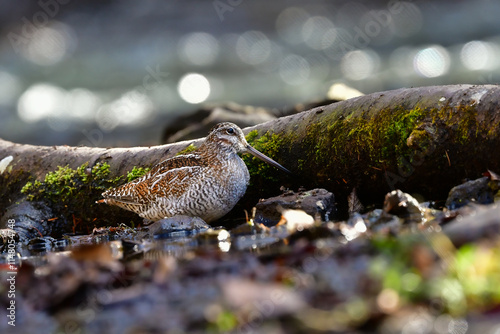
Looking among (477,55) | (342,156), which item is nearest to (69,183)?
(342,156)

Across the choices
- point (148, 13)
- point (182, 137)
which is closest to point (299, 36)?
point (148, 13)

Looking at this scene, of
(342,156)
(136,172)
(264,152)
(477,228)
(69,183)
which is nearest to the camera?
(477,228)

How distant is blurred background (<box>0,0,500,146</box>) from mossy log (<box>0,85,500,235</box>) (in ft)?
24.1

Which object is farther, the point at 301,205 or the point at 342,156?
the point at 342,156

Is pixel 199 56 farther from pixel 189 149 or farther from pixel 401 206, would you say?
pixel 401 206

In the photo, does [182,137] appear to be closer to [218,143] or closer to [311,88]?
[218,143]

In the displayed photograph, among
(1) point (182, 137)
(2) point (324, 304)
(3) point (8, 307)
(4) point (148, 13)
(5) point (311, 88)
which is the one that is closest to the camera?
(2) point (324, 304)

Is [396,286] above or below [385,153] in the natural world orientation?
below

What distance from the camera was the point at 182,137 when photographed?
36.7ft

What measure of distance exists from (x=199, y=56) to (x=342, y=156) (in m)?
13.8

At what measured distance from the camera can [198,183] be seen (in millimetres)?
6852

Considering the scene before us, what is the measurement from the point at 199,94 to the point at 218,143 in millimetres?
11468

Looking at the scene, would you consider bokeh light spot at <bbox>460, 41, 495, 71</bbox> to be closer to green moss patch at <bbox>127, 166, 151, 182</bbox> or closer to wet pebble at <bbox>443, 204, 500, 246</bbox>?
green moss patch at <bbox>127, 166, 151, 182</bbox>

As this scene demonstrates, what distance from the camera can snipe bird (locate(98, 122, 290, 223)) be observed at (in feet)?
22.3
